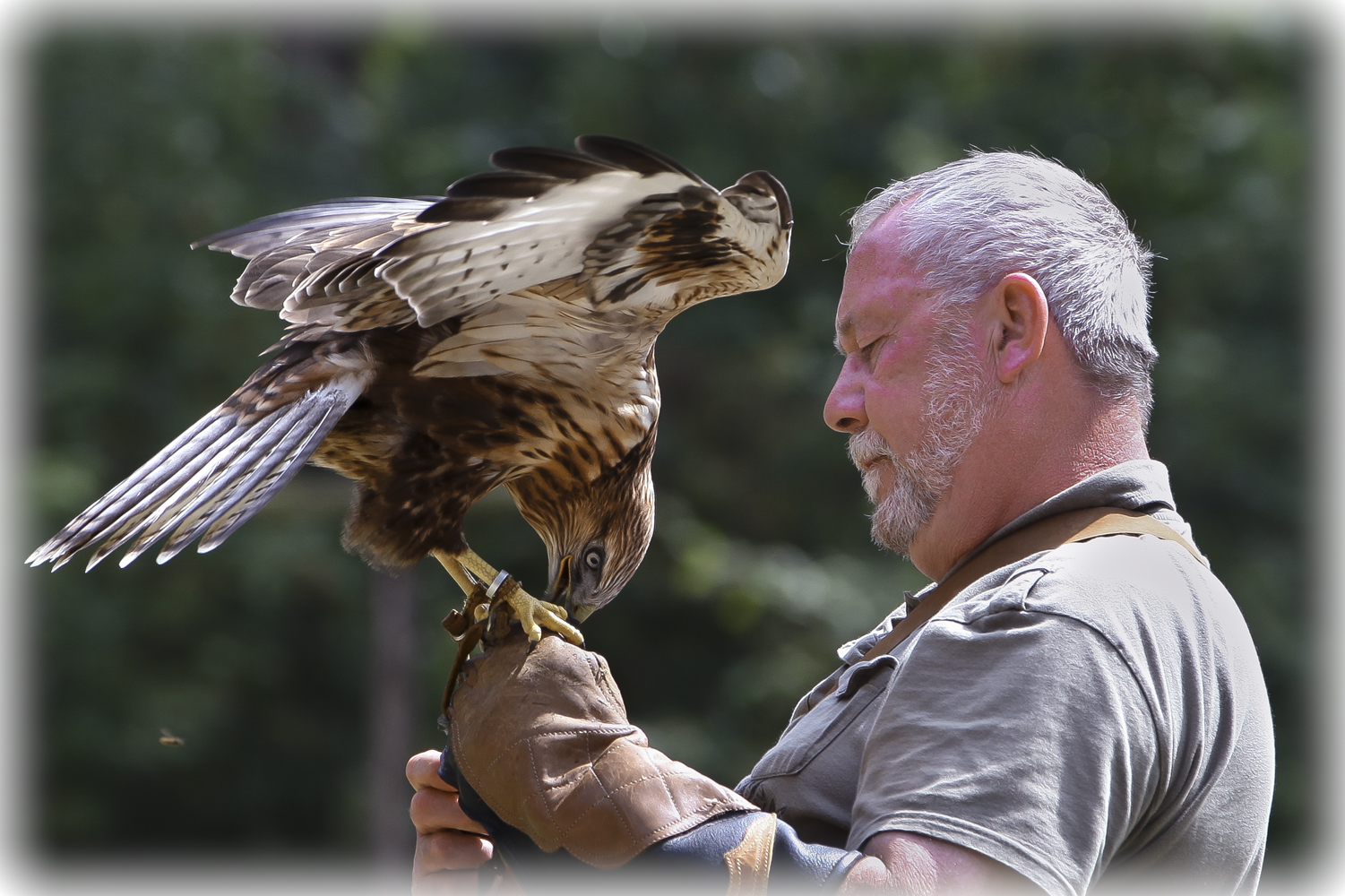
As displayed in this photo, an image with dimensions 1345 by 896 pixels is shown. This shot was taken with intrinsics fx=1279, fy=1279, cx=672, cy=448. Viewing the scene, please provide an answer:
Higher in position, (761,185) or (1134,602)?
(761,185)

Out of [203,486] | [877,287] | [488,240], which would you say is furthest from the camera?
[203,486]

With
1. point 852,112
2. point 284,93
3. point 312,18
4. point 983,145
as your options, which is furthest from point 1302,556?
point 312,18

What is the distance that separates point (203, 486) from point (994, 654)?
176cm

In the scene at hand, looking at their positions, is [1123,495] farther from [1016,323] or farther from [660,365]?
[660,365]

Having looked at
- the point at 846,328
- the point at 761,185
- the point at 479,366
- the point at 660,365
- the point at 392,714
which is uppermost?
the point at 761,185

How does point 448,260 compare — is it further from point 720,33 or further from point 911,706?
point 720,33

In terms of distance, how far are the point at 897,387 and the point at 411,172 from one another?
1147 cm

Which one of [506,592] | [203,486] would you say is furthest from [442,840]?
[203,486]

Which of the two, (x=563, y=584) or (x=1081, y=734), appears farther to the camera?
(x=563, y=584)

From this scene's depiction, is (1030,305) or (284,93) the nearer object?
(1030,305)

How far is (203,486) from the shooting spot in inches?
107

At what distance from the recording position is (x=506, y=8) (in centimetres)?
1487

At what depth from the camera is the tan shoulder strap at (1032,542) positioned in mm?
1863

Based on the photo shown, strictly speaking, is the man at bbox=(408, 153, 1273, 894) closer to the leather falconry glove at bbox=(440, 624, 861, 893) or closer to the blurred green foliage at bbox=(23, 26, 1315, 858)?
the leather falconry glove at bbox=(440, 624, 861, 893)
